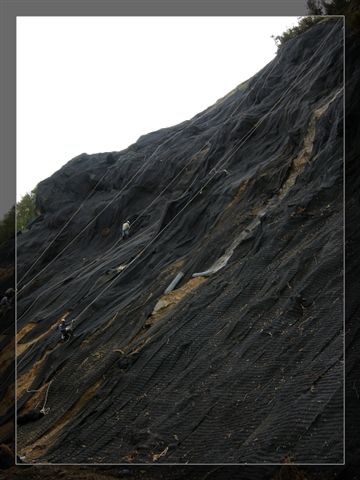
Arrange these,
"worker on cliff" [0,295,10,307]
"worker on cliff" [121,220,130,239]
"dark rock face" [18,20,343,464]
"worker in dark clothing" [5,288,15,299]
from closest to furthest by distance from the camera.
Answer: "dark rock face" [18,20,343,464]
"worker on cliff" [0,295,10,307]
"worker in dark clothing" [5,288,15,299]
"worker on cliff" [121,220,130,239]

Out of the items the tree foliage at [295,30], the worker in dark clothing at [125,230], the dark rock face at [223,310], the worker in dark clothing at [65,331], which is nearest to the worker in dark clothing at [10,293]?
the dark rock face at [223,310]

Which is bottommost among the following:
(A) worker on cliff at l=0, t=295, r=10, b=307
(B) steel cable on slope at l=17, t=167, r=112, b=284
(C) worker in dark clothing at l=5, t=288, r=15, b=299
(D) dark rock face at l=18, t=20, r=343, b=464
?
(D) dark rock face at l=18, t=20, r=343, b=464

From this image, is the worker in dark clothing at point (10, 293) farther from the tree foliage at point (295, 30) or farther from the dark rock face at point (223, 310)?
the tree foliage at point (295, 30)

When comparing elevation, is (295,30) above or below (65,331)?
above

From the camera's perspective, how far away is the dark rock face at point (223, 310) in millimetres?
6629

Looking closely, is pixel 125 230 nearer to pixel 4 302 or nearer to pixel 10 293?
pixel 10 293

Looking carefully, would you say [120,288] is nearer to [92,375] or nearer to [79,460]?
[92,375]

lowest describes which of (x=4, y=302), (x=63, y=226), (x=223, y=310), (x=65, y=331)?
(x=223, y=310)

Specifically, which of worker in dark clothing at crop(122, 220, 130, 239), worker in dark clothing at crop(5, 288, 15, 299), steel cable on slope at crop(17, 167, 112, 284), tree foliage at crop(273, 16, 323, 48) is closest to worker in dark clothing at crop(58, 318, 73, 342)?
worker in dark clothing at crop(5, 288, 15, 299)

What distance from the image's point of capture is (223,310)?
8234mm

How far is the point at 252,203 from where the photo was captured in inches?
422

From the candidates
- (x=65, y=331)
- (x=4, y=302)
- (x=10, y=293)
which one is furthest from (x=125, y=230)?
(x=65, y=331)

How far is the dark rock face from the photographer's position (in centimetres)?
663

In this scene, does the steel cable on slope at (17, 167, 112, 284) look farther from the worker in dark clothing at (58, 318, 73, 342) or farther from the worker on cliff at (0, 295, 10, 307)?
the worker in dark clothing at (58, 318, 73, 342)
